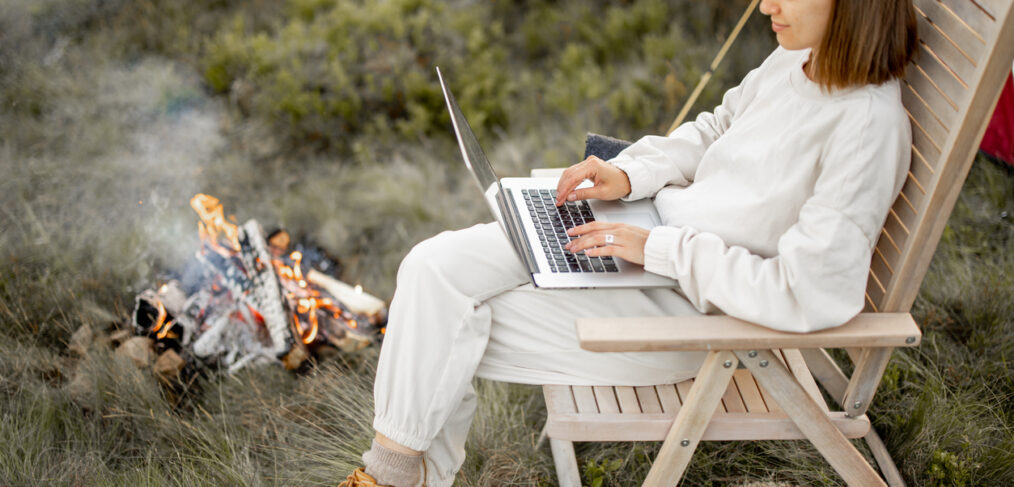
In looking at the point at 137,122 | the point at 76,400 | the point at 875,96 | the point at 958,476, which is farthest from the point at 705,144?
the point at 137,122

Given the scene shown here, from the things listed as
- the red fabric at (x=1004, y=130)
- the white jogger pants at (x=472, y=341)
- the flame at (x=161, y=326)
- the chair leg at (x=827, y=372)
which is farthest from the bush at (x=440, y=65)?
the white jogger pants at (x=472, y=341)

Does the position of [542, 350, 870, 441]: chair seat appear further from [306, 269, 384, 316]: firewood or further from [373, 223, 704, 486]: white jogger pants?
[306, 269, 384, 316]: firewood

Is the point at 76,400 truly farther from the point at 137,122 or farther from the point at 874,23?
the point at 874,23

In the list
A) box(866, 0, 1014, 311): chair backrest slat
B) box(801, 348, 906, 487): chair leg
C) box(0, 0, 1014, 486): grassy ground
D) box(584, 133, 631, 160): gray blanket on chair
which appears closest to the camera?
box(866, 0, 1014, 311): chair backrest slat

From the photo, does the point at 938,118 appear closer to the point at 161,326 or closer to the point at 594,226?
the point at 594,226

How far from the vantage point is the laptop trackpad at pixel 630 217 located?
7.29ft

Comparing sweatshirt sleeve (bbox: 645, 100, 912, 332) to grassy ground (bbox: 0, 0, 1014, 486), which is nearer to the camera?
sweatshirt sleeve (bbox: 645, 100, 912, 332)

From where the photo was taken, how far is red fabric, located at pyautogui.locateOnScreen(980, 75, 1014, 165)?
3.79 meters

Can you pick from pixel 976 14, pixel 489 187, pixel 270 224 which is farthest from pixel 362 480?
pixel 270 224

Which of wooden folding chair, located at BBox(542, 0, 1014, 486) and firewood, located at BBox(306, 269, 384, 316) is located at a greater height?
wooden folding chair, located at BBox(542, 0, 1014, 486)

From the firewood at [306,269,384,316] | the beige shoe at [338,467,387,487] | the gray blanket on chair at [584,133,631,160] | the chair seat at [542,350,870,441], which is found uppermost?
the gray blanket on chair at [584,133,631,160]

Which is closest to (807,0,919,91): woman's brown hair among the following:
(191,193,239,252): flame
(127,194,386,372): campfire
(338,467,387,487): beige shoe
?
(338,467,387,487): beige shoe

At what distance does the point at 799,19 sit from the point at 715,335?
0.71m

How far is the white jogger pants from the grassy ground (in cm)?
48
